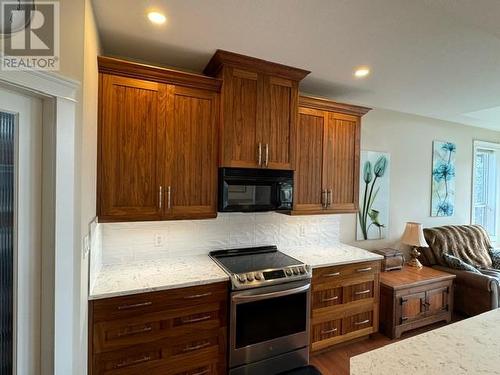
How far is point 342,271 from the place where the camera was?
2449 mm

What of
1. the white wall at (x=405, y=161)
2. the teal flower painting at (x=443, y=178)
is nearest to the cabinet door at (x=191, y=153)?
the white wall at (x=405, y=161)

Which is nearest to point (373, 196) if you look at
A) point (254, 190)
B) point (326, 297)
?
point (326, 297)

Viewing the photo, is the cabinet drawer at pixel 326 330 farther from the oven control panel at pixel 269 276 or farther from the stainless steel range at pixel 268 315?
the oven control panel at pixel 269 276

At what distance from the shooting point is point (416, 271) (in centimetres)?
320

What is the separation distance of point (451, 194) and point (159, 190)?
457 centimetres

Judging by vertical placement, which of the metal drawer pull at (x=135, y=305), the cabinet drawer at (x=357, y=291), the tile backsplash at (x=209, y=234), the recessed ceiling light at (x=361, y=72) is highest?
the recessed ceiling light at (x=361, y=72)

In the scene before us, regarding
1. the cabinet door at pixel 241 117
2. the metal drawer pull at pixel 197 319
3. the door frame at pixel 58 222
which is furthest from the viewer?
the cabinet door at pixel 241 117

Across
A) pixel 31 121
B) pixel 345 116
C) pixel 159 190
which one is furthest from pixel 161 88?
pixel 345 116

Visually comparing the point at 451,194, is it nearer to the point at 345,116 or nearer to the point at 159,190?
the point at 345,116

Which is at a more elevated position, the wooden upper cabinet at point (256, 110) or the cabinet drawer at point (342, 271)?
the wooden upper cabinet at point (256, 110)

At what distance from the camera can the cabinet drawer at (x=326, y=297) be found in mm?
2344

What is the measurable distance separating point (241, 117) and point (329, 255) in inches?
63.6

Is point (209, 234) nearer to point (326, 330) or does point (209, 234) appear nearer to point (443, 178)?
point (326, 330)

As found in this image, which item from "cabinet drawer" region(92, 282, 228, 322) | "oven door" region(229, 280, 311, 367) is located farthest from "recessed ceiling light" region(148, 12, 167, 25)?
"oven door" region(229, 280, 311, 367)
